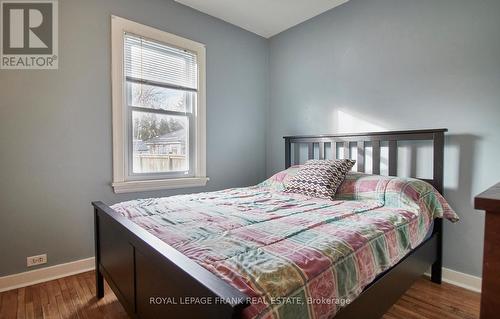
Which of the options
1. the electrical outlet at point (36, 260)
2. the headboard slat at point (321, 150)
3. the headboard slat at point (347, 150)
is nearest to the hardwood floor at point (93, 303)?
the electrical outlet at point (36, 260)

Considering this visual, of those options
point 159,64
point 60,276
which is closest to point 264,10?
point 159,64

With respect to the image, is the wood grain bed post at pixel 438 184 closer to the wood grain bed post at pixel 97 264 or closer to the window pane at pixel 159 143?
the window pane at pixel 159 143

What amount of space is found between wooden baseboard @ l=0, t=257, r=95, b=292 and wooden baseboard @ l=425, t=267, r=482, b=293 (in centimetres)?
301

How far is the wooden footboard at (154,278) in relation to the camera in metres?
0.71

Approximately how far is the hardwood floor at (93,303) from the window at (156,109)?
872 mm

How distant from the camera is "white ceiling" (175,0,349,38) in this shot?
2686 mm

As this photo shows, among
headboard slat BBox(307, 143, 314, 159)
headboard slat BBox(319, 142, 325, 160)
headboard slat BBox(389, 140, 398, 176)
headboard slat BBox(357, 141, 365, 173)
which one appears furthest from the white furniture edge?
headboard slat BBox(307, 143, 314, 159)

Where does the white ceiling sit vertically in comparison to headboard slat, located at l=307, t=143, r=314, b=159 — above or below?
above

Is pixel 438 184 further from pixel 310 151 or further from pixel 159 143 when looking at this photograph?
pixel 159 143

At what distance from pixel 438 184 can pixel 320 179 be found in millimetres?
898

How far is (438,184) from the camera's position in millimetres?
2018

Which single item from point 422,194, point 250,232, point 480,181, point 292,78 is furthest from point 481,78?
point 250,232

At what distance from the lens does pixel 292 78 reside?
3.24 meters

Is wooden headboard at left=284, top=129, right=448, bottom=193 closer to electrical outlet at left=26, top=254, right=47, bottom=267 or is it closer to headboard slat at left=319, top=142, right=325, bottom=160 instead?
headboard slat at left=319, top=142, right=325, bottom=160
